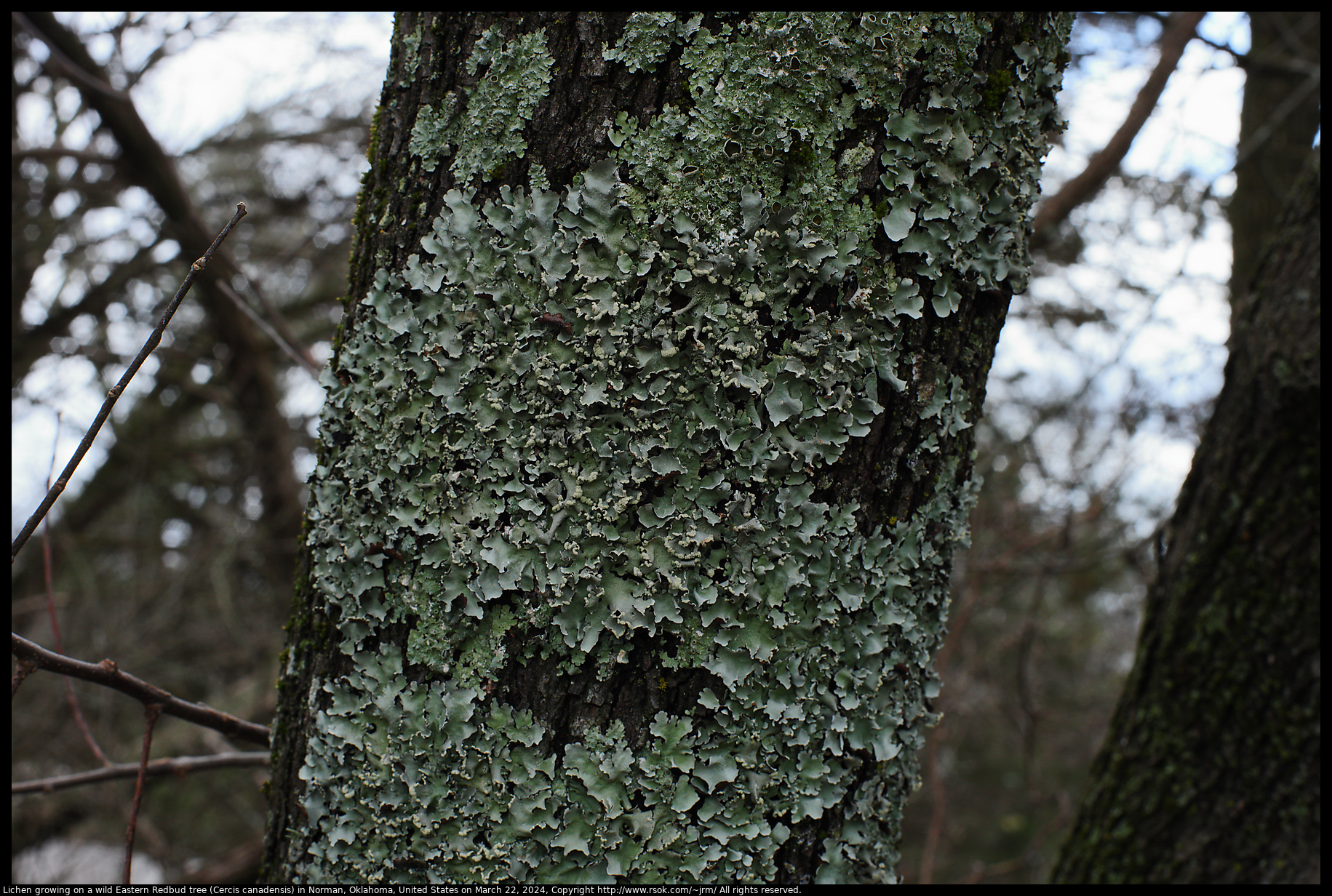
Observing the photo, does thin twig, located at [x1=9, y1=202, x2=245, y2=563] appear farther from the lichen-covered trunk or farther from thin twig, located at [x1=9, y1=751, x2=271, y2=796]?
thin twig, located at [x1=9, y1=751, x2=271, y2=796]

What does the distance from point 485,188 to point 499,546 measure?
0.39 m

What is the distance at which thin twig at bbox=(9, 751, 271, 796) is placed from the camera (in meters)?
1.06

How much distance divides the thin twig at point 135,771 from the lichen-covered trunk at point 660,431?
→ 434mm

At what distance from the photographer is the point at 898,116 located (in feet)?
2.46

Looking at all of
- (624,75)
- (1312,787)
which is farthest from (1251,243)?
(624,75)

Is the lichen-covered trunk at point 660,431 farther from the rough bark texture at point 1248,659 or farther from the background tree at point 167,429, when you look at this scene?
the background tree at point 167,429

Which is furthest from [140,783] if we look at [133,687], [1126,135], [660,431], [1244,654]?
[1126,135]

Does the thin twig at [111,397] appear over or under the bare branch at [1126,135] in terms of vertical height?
under

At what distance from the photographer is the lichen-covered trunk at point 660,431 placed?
2.43 ft

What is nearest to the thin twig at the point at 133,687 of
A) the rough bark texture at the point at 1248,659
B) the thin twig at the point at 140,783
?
the thin twig at the point at 140,783

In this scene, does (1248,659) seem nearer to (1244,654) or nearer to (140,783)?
(1244,654)

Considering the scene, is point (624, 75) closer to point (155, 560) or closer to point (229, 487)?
point (229, 487)

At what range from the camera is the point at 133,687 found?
38.0 inches

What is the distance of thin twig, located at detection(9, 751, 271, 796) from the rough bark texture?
173 cm
